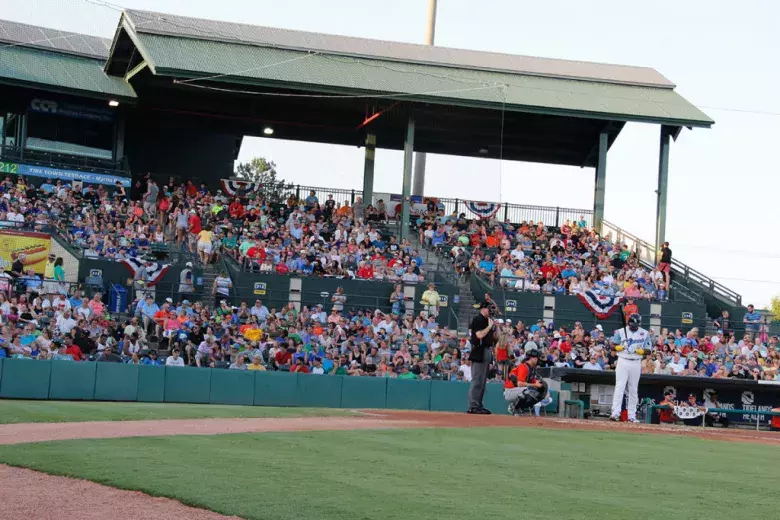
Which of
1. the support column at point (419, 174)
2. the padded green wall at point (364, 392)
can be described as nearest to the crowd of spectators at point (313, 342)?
the padded green wall at point (364, 392)

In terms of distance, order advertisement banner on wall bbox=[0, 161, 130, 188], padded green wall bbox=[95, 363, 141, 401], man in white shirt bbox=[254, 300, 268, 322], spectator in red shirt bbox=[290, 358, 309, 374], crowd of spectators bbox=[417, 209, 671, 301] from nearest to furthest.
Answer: padded green wall bbox=[95, 363, 141, 401] → spectator in red shirt bbox=[290, 358, 309, 374] → man in white shirt bbox=[254, 300, 268, 322] → crowd of spectators bbox=[417, 209, 671, 301] → advertisement banner on wall bbox=[0, 161, 130, 188]

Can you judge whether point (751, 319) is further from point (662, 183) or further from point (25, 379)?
point (25, 379)

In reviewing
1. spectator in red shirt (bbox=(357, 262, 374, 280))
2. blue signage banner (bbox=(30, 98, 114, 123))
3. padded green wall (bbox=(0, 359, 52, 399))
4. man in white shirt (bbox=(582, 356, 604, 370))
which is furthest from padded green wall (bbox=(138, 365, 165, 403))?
blue signage banner (bbox=(30, 98, 114, 123))

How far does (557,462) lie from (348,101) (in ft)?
81.0

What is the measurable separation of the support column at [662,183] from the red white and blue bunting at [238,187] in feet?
42.8

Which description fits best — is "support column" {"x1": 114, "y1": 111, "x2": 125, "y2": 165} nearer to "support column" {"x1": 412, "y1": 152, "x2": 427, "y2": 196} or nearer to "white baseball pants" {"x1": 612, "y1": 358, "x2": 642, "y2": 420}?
"support column" {"x1": 412, "y1": 152, "x2": 427, "y2": 196}

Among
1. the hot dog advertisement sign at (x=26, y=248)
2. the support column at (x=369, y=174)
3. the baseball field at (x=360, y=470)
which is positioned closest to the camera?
the baseball field at (x=360, y=470)

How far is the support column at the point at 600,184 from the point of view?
35531mm

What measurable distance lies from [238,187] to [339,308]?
10.2 meters

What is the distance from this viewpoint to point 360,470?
9633mm

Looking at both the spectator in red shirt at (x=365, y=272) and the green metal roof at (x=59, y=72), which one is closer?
the spectator in red shirt at (x=365, y=272)

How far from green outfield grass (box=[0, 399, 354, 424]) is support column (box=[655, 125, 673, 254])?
18.1 metres

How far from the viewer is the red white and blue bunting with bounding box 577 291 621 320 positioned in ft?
97.6

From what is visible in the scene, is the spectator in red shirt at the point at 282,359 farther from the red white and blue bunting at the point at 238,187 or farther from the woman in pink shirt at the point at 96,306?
the red white and blue bunting at the point at 238,187
